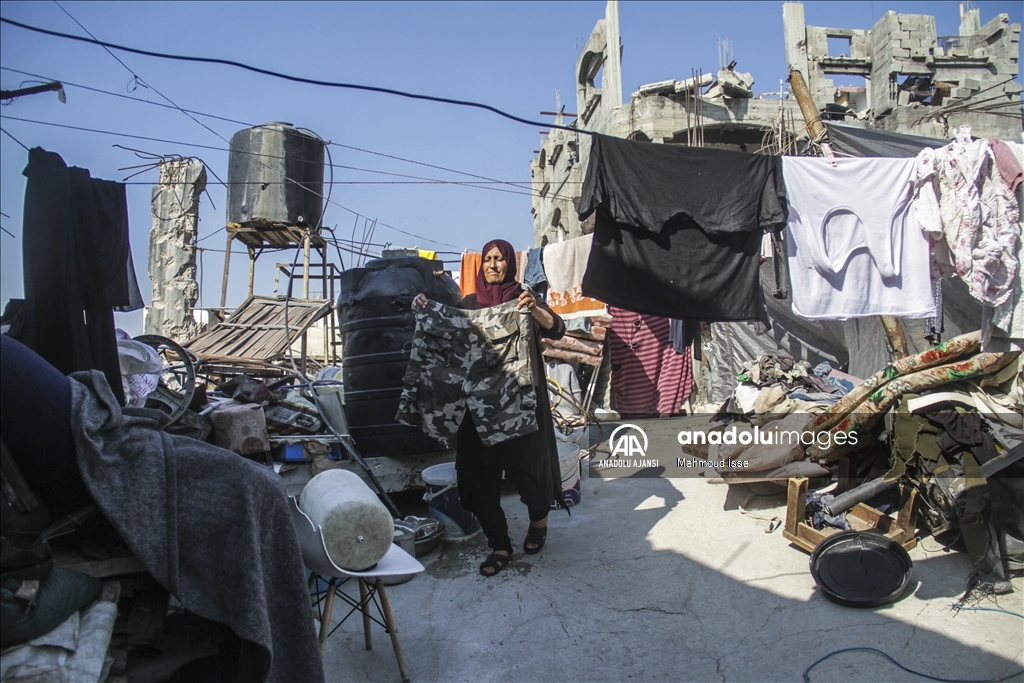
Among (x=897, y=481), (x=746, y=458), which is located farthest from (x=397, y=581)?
(x=897, y=481)

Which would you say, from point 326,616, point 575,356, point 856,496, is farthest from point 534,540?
point 575,356

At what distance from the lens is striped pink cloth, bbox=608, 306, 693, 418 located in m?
8.91

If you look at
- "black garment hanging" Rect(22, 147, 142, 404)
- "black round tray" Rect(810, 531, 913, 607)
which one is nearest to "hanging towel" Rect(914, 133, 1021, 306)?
"black round tray" Rect(810, 531, 913, 607)

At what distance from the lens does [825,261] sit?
13.9 ft

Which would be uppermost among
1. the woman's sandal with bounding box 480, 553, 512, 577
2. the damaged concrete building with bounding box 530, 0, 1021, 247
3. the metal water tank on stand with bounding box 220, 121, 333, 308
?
the damaged concrete building with bounding box 530, 0, 1021, 247

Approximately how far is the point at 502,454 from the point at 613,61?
1693 centimetres

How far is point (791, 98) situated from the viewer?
64.9ft

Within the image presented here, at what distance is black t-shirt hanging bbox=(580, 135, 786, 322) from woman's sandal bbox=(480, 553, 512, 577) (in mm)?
1867

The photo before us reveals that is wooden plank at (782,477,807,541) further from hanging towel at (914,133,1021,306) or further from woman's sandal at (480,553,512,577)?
woman's sandal at (480,553,512,577)

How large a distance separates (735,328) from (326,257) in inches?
324

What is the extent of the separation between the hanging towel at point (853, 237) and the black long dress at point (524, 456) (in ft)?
6.06

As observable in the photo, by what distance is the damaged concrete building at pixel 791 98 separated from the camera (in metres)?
17.7

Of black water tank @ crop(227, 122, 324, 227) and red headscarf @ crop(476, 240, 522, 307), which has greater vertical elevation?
black water tank @ crop(227, 122, 324, 227)

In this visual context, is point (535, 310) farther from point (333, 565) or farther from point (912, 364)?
point (912, 364)
